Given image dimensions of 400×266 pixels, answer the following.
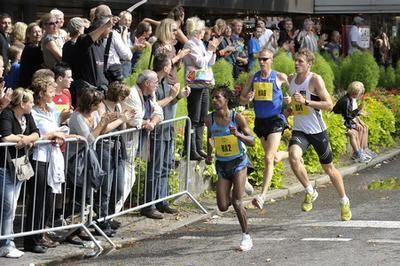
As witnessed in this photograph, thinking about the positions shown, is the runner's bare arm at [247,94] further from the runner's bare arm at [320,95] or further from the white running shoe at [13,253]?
the white running shoe at [13,253]

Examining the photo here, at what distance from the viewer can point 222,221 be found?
1264cm

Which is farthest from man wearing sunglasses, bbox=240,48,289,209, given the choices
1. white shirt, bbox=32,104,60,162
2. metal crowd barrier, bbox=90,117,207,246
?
white shirt, bbox=32,104,60,162

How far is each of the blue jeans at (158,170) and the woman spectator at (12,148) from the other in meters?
2.43

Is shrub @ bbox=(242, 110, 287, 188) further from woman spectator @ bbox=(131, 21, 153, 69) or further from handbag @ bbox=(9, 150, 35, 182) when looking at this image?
handbag @ bbox=(9, 150, 35, 182)

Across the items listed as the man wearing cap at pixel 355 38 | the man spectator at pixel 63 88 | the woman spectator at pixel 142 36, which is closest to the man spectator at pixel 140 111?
the man spectator at pixel 63 88

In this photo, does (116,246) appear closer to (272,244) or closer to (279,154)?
(272,244)

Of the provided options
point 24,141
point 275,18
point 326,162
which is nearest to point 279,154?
point 326,162

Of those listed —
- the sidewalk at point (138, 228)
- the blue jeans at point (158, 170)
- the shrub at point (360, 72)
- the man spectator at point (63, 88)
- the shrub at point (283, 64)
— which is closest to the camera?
the sidewalk at point (138, 228)

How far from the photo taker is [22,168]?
10109 millimetres

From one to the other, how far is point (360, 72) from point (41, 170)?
14.3 meters

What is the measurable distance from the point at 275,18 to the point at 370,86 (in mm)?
5767

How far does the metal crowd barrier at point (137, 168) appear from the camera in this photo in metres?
11.3

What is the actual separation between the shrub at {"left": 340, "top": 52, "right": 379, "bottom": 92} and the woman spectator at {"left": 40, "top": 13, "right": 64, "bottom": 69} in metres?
12.0

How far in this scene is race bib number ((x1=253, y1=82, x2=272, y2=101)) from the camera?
12.3 m
